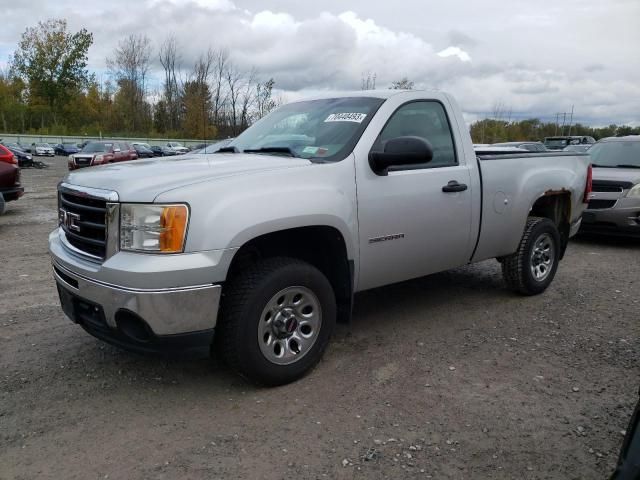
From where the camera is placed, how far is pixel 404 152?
12.3 feet

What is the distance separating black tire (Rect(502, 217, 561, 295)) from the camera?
541 cm

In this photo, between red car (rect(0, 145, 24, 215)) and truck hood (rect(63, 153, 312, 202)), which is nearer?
truck hood (rect(63, 153, 312, 202))

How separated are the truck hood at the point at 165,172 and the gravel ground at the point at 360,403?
133 cm

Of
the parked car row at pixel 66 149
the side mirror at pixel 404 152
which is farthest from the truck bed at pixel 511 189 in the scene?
the parked car row at pixel 66 149

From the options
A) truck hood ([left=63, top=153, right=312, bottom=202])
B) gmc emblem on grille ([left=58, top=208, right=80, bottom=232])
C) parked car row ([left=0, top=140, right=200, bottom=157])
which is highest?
truck hood ([left=63, top=153, right=312, bottom=202])

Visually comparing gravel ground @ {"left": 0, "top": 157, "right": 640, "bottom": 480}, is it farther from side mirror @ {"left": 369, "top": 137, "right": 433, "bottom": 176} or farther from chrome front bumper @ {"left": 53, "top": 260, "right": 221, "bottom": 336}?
side mirror @ {"left": 369, "top": 137, "right": 433, "bottom": 176}

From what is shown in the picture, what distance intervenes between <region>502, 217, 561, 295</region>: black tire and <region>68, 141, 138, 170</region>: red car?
19.9 m

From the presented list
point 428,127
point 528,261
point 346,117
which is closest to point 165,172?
point 346,117

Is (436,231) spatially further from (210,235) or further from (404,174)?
(210,235)

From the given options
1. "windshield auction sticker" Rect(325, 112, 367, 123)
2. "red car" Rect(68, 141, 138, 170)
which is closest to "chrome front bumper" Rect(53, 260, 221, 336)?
"windshield auction sticker" Rect(325, 112, 367, 123)

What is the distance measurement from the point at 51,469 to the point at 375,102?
3.21 meters

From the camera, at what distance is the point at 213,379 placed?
12.4 ft

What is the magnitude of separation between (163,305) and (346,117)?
80.2 inches

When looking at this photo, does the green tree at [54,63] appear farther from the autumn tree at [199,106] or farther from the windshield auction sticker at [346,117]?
the windshield auction sticker at [346,117]
